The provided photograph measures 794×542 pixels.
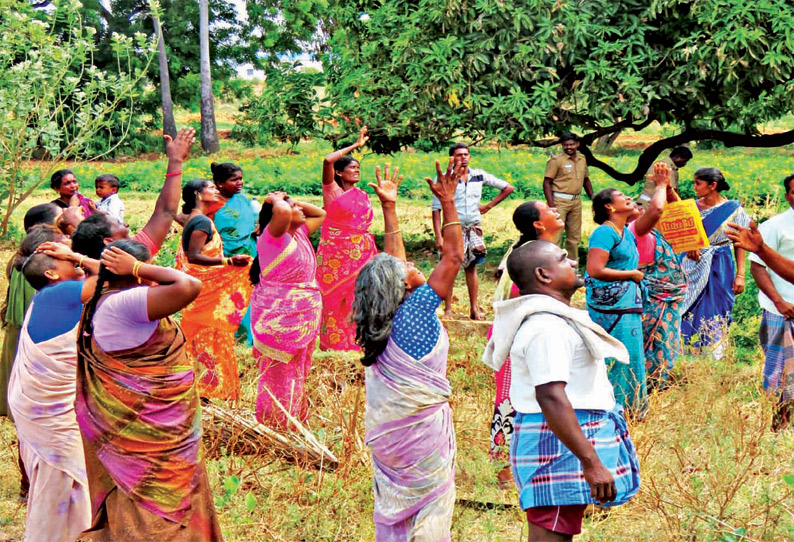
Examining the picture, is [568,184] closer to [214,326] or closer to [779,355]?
[779,355]

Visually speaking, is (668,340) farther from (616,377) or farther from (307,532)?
(307,532)

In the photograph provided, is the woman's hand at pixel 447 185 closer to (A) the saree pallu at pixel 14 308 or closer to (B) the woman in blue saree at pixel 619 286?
(B) the woman in blue saree at pixel 619 286

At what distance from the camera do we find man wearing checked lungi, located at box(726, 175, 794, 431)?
520 centimetres

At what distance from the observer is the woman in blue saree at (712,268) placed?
6984 mm

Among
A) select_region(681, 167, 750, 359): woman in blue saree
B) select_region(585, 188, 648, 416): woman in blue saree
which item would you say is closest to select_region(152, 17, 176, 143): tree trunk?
select_region(681, 167, 750, 359): woman in blue saree

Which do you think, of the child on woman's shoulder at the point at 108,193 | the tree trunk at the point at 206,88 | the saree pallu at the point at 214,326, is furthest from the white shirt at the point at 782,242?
the tree trunk at the point at 206,88

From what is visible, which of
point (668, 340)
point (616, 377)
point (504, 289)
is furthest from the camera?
point (668, 340)

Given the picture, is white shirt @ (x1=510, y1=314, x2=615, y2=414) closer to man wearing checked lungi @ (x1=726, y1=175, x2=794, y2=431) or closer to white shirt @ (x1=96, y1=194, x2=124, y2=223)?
man wearing checked lungi @ (x1=726, y1=175, x2=794, y2=431)

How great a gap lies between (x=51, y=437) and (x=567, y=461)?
2.45 metres

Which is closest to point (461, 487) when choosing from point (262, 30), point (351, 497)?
point (351, 497)

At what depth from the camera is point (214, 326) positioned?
6.08 m

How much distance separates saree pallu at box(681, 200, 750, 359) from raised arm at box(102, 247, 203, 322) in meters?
4.90

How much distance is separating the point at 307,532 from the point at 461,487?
0.97 meters

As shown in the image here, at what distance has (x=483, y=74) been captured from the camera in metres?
9.78
